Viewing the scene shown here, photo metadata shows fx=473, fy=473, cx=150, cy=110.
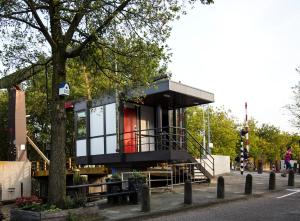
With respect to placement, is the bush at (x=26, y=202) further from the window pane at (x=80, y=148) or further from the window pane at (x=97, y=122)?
the window pane at (x=80, y=148)

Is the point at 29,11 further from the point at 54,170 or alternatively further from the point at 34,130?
the point at 34,130

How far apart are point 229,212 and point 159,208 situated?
2.08 metres

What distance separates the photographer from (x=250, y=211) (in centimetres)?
1354

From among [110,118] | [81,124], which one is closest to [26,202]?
[110,118]

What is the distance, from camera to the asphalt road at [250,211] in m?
12.3

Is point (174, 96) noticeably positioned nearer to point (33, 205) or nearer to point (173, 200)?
point (173, 200)

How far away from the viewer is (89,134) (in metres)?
24.1

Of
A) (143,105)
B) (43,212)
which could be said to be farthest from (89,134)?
(43,212)

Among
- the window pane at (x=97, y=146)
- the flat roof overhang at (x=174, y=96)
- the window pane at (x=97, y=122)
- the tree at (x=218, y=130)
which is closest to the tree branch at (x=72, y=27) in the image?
the flat roof overhang at (x=174, y=96)

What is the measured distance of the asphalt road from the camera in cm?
1234

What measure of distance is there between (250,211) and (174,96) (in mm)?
9478

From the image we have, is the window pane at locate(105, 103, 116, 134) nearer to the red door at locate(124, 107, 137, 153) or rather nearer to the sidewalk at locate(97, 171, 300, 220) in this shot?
the red door at locate(124, 107, 137, 153)

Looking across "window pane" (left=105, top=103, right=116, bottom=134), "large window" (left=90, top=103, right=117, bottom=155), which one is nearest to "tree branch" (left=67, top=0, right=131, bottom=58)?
"large window" (left=90, top=103, right=117, bottom=155)

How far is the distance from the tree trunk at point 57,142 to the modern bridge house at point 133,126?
7697 millimetres
